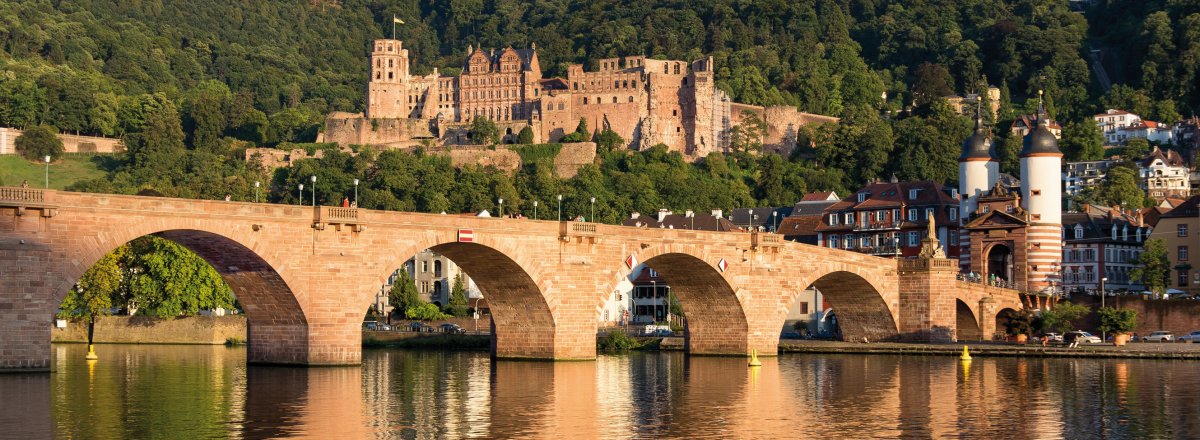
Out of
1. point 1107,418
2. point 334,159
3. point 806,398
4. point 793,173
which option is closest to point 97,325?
point 806,398

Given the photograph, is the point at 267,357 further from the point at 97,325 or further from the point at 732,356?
the point at 97,325

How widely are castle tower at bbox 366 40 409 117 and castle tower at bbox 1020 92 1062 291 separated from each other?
329 ft

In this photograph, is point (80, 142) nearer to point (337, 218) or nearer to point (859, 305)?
point (859, 305)

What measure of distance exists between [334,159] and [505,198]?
73.1ft

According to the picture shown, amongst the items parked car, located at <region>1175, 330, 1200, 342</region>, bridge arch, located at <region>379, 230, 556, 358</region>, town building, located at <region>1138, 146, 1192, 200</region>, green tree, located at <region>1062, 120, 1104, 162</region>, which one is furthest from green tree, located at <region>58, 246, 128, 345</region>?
green tree, located at <region>1062, 120, 1104, 162</region>

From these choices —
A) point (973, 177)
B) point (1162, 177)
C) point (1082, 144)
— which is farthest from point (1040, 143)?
point (1082, 144)

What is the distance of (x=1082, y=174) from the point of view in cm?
14225

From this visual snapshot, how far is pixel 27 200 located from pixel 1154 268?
214ft

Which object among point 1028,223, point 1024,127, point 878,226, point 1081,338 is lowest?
point 1081,338

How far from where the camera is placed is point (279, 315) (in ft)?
181

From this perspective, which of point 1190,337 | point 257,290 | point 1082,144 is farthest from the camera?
point 1082,144

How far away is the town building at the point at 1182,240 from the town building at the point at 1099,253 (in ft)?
7.27

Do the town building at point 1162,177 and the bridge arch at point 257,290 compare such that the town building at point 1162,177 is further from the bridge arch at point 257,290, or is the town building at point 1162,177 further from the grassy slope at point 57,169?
the bridge arch at point 257,290

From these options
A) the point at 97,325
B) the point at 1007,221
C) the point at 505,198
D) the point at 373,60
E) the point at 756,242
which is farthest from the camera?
the point at 373,60
